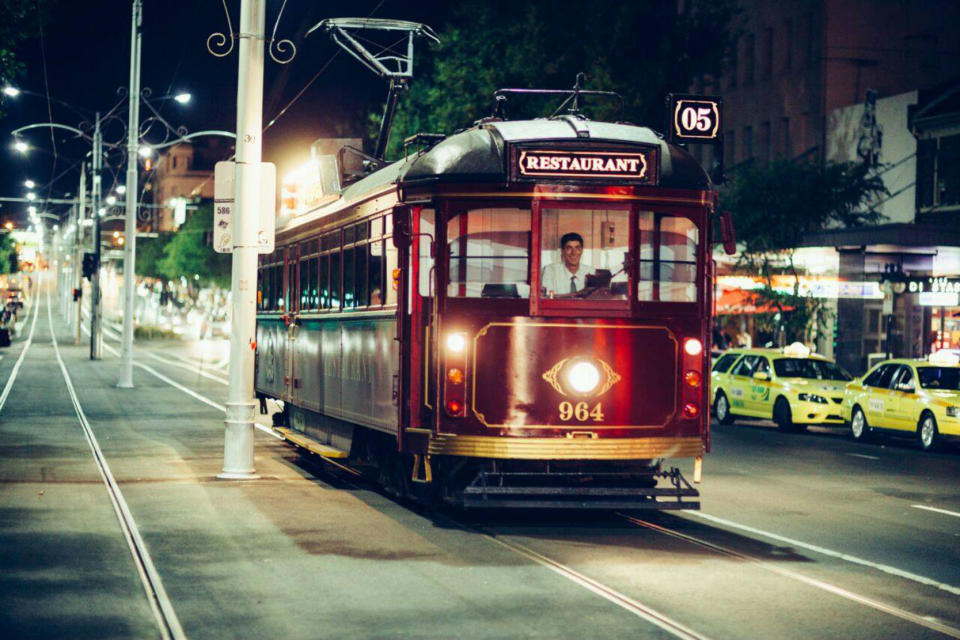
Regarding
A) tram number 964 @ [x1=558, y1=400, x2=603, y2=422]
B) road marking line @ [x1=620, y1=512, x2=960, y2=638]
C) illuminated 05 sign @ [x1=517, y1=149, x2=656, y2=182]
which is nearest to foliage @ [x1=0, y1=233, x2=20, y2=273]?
illuminated 05 sign @ [x1=517, y1=149, x2=656, y2=182]

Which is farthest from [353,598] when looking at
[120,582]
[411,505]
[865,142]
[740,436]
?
[865,142]

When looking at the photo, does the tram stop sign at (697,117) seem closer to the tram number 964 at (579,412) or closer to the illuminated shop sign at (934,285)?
the tram number 964 at (579,412)

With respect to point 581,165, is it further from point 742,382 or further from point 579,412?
point 742,382

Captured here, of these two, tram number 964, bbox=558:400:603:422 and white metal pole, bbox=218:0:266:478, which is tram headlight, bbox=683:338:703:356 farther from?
white metal pole, bbox=218:0:266:478

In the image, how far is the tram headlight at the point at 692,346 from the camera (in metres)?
12.0

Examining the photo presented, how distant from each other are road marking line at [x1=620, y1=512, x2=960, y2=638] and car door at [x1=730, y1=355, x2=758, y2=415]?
15583 mm

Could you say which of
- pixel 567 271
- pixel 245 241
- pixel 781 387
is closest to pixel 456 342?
pixel 567 271

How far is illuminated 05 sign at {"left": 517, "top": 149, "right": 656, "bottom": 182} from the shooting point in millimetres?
11688

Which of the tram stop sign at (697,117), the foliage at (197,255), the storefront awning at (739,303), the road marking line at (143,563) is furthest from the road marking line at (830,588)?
the foliage at (197,255)

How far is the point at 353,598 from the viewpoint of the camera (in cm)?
877

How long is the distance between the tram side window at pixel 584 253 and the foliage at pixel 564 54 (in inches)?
1070

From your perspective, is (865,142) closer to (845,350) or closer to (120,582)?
(845,350)

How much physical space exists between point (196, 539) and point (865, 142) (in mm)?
36273

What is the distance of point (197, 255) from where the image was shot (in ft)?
367
